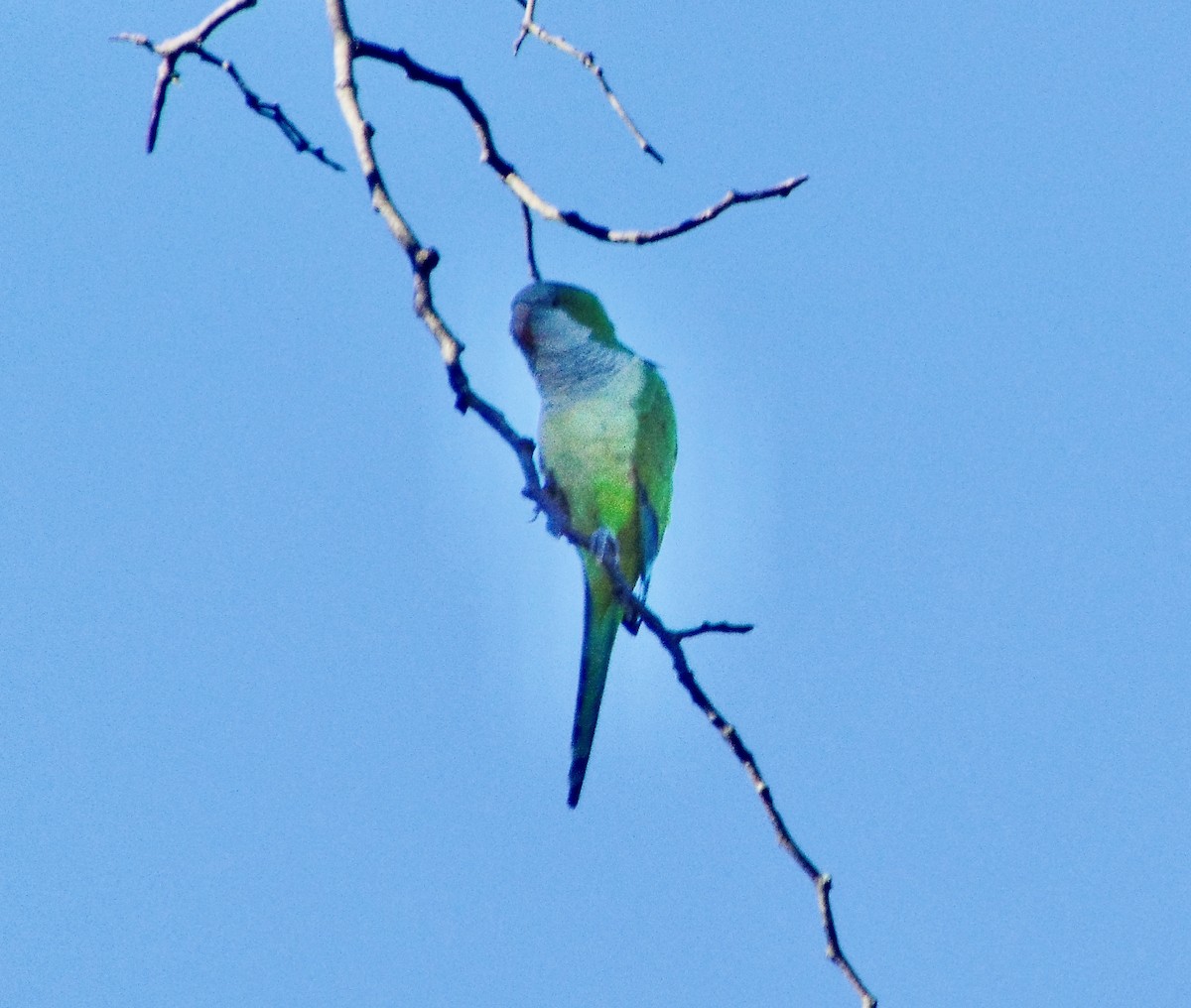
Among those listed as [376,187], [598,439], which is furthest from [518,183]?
[598,439]

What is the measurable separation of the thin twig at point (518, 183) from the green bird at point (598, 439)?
5.89 ft

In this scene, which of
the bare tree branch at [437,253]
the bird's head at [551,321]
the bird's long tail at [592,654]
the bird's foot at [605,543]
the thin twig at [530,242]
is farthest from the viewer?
the bird's head at [551,321]

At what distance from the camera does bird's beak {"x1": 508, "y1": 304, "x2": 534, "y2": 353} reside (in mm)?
5129

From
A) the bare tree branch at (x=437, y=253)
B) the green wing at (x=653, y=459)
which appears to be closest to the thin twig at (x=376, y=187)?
the bare tree branch at (x=437, y=253)

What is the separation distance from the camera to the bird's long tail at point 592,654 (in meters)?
4.36

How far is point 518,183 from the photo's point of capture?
3.10 metres

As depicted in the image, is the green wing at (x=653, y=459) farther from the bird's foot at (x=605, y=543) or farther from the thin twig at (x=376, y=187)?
the thin twig at (x=376, y=187)

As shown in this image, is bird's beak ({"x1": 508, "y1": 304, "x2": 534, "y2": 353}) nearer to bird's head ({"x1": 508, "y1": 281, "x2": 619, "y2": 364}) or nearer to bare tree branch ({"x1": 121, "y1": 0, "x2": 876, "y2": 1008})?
bird's head ({"x1": 508, "y1": 281, "x2": 619, "y2": 364})

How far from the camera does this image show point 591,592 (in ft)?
15.6

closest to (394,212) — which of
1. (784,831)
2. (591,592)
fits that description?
(784,831)

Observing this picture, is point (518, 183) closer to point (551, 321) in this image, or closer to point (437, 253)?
point (437, 253)

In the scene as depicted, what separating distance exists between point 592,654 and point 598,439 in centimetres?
82

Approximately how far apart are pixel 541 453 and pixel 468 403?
2.17 metres

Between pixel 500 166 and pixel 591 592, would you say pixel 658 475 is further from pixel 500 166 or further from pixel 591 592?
pixel 500 166
